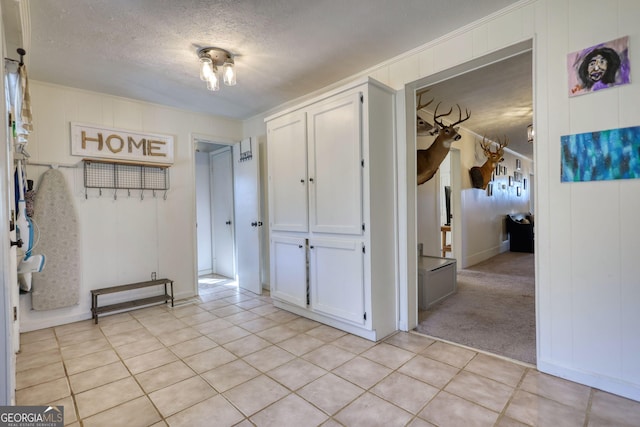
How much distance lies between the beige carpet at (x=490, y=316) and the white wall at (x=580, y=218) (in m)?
0.42

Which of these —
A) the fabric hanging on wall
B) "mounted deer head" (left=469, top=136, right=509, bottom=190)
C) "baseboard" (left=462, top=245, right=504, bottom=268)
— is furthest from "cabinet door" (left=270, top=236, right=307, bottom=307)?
"mounted deer head" (left=469, top=136, right=509, bottom=190)

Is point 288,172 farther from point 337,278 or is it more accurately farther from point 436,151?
point 436,151

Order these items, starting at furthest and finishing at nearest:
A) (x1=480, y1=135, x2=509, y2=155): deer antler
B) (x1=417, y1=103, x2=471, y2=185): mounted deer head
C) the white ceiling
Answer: (x1=480, y1=135, x2=509, y2=155): deer antler < (x1=417, y1=103, x2=471, y2=185): mounted deer head < the white ceiling

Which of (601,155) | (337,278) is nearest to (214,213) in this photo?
(337,278)

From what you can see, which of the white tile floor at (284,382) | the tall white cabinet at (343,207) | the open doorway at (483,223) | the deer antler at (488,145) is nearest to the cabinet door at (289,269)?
the tall white cabinet at (343,207)

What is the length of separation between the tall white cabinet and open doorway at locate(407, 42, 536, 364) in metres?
0.60

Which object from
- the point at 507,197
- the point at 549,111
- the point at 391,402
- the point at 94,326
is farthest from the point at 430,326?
the point at 507,197

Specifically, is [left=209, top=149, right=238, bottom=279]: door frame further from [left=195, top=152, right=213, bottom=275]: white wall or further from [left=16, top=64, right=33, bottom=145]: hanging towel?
[left=16, top=64, right=33, bottom=145]: hanging towel

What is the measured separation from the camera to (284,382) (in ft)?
6.57

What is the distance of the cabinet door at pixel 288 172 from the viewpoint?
10.00ft

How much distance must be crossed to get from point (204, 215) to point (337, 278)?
3.54 m

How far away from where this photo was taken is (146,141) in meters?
3.71

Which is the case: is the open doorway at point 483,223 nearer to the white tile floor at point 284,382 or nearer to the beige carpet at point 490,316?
the beige carpet at point 490,316

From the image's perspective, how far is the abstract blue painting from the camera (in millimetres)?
1717
